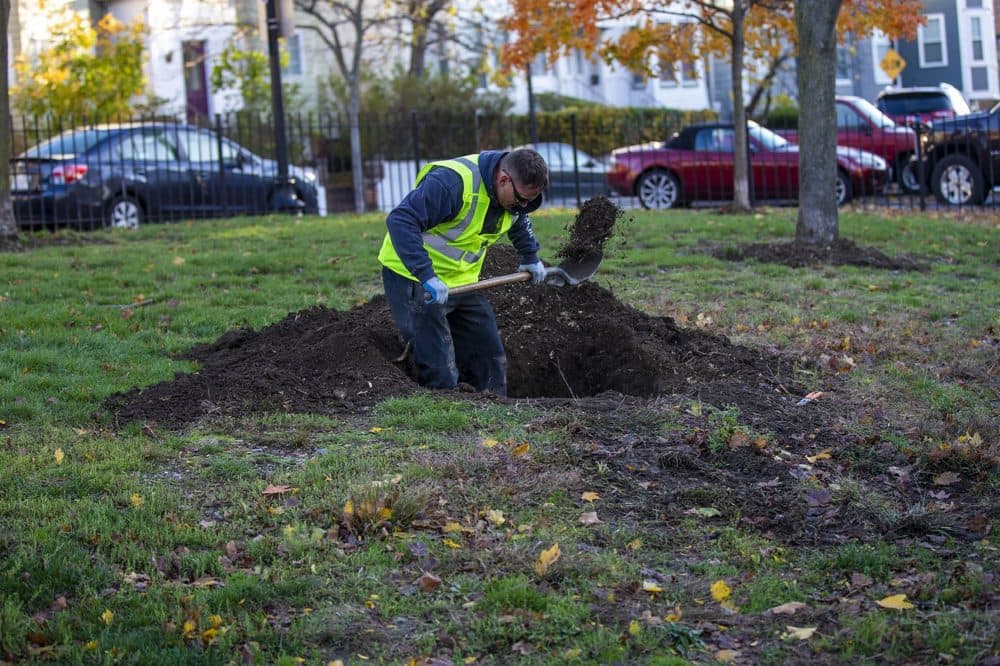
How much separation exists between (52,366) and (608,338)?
3.57 metres

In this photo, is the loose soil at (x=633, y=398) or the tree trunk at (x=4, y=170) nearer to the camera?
the loose soil at (x=633, y=398)

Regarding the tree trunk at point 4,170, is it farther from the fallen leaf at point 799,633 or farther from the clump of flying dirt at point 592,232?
the fallen leaf at point 799,633

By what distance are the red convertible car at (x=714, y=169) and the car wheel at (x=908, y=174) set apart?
1.90 ft

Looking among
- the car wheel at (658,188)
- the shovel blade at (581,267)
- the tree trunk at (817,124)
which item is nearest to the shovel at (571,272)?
the shovel blade at (581,267)

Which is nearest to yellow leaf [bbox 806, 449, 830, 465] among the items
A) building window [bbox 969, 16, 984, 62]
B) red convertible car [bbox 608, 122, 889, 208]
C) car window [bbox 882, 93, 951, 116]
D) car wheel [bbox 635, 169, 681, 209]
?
red convertible car [bbox 608, 122, 889, 208]

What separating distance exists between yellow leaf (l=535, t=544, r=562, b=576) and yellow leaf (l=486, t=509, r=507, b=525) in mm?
394

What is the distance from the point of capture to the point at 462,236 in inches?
280

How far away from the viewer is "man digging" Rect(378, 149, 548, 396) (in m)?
6.73

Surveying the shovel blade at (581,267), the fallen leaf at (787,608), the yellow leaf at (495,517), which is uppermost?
the shovel blade at (581,267)

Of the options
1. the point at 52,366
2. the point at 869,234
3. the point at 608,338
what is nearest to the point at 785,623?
the point at 608,338

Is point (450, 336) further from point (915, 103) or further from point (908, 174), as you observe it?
point (915, 103)

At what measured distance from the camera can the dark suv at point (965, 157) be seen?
17.6 meters

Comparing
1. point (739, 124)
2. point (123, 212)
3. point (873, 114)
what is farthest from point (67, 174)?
point (873, 114)

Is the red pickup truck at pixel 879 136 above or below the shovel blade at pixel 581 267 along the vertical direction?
above
